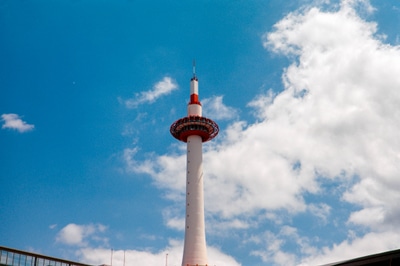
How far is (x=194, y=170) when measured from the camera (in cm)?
9556

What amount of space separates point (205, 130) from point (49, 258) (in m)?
47.4

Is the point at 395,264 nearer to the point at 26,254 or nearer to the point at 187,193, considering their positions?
the point at 26,254

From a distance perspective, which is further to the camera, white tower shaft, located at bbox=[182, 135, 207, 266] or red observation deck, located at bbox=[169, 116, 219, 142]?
red observation deck, located at bbox=[169, 116, 219, 142]

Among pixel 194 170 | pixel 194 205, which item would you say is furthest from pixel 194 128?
pixel 194 205

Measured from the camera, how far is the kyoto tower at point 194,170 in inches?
3462

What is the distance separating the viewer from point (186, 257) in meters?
87.6

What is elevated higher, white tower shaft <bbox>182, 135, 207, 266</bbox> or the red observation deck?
the red observation deck

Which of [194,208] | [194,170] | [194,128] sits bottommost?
[194,208]

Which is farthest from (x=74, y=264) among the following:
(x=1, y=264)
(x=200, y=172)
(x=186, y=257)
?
(x=200, y=172)

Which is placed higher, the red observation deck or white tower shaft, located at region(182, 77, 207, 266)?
the red observation deck

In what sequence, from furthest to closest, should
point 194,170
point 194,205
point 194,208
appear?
point 194,170, point 194,205, point 194,208

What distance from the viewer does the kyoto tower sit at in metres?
87.9

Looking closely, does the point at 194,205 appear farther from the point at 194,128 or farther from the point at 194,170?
the point at 194,128

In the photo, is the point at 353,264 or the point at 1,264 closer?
the point at 353,264
